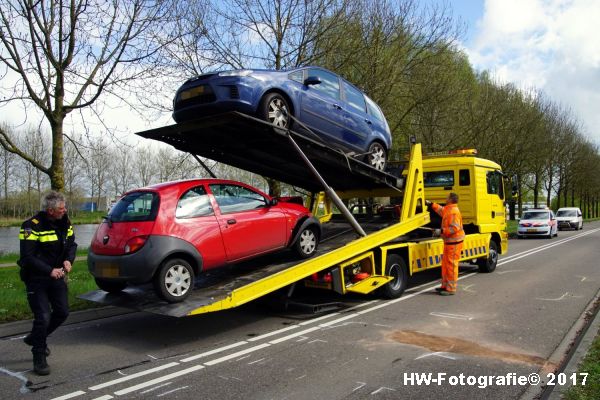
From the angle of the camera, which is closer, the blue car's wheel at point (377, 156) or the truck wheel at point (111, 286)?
the truck wheel at point (111, 286)

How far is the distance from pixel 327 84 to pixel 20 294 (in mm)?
6148

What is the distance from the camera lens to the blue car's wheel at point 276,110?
643 cm

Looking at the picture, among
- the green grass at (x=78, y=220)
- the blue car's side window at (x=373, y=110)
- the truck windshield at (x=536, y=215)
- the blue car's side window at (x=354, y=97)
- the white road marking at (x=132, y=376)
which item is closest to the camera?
the white road marking at (x=132, y=376)

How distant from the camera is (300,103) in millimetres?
7016

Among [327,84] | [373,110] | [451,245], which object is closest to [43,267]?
[327,84]

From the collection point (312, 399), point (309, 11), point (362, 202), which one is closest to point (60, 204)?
point (312, 399)

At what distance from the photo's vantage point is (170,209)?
5754mm

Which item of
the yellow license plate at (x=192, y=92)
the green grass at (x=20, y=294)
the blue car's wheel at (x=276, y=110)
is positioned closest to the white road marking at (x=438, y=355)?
the blue car's wheel at (x=276, y=110)

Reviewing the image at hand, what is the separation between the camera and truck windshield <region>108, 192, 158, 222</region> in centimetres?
568

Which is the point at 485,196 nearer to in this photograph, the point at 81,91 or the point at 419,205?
the point at 419,205

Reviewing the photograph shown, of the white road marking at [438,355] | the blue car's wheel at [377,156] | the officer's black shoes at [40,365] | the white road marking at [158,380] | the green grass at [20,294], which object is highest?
the blue car's wheel at [377,156]

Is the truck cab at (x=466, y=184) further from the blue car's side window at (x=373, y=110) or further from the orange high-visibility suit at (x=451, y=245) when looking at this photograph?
the blue car's side window at (x=373, y=110)

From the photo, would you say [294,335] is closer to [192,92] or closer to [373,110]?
[192,92]

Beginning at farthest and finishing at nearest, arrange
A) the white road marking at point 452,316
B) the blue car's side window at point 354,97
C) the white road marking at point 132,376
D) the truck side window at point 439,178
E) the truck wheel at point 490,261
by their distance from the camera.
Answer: the truck wheel at point 490,261, the truck side window at point 439,178, the blue car's side window at point 354,97, the white road marking at point 452,316, the white road marking at point 132,376
